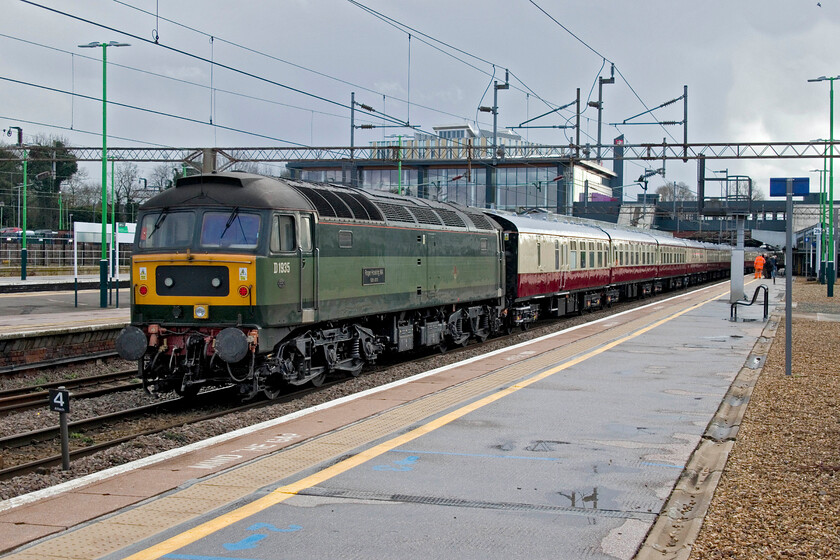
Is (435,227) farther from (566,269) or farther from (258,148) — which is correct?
(258,148)

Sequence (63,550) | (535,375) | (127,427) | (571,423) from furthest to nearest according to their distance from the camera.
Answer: (535,375)
(127,427)
(571,423)
(63,550)

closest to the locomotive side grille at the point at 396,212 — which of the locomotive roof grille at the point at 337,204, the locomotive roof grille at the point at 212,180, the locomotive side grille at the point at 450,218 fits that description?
the locomotive roof grille at the point at 337,204

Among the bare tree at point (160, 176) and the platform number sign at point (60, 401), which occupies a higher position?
the bare tree at point (160, 176)

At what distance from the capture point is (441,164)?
3024 inches

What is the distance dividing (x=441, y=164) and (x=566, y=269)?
4896cm

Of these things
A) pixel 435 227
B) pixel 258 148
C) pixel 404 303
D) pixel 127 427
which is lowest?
pixel 127 427

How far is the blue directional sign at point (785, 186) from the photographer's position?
572 inches

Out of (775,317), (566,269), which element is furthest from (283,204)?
(775,317)

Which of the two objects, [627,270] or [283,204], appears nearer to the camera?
[283,204]

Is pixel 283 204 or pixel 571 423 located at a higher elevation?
pixel 283 204

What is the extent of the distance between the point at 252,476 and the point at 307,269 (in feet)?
20.4

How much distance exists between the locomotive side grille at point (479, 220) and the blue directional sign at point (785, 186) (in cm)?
855

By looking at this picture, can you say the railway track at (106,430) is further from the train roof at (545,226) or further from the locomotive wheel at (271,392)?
the train roof at (545,226)

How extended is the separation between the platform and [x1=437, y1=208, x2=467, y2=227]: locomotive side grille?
24.2 ft
